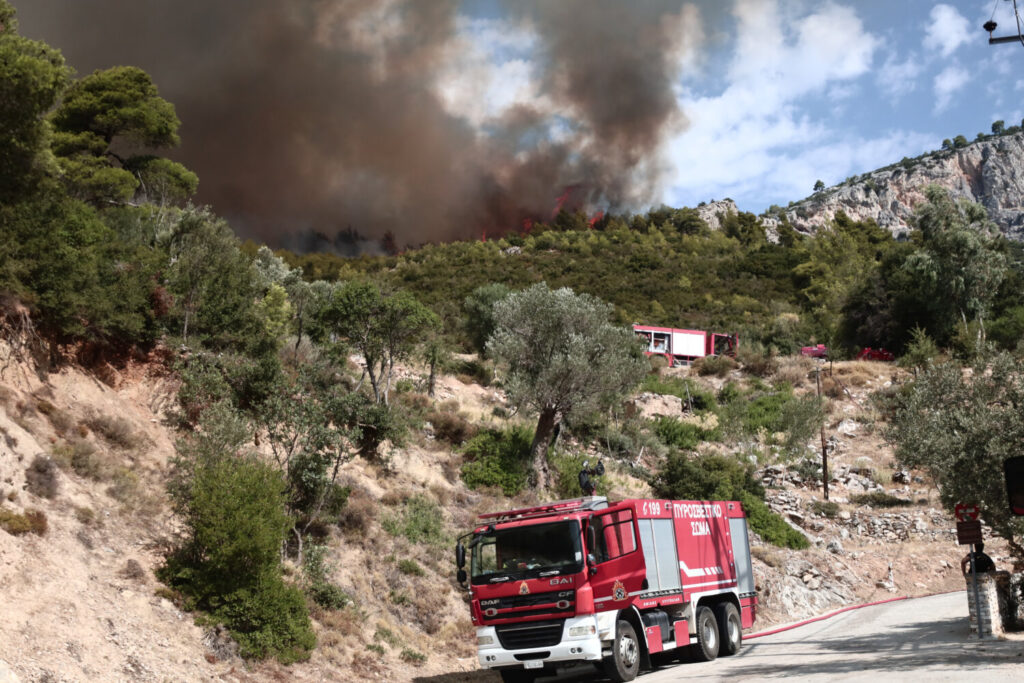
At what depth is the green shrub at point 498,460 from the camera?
100.0 feet

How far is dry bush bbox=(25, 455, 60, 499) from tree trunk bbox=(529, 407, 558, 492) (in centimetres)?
1914

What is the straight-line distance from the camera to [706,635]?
18062 mm

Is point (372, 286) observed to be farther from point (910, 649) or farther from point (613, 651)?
point (910, 649)

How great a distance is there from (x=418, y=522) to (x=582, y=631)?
11105 millimetres

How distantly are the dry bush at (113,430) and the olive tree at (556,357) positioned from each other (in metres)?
15.9

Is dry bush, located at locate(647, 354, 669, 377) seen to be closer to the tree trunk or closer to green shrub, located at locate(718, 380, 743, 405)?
green shrub, located at locate(718, 380, 743, 405)

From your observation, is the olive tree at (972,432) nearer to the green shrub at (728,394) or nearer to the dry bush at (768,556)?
the dry bush at (768,556)

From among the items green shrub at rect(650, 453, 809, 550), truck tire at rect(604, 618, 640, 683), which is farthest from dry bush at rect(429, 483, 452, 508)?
truck tire at rect(604, 618, 640, 683)

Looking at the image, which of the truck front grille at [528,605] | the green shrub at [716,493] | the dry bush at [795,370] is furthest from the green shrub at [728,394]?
the truck front grille at [528,605]

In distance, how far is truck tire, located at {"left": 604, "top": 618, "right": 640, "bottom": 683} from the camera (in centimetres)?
1434

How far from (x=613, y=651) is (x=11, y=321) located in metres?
16.6

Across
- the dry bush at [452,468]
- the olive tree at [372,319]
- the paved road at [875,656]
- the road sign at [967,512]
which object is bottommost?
the paved road at [875,656]

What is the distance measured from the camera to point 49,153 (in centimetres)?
2034

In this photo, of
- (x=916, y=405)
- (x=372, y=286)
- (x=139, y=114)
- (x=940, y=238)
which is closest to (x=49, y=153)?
(x=372, y=286)
